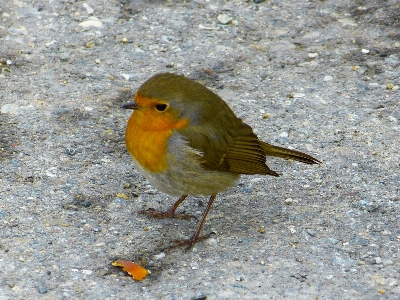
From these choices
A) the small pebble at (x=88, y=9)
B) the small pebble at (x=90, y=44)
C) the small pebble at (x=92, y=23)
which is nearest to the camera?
the small pebble at (x=90, y=44)

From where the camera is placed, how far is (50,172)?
4750mm

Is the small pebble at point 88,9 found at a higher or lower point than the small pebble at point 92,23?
higher

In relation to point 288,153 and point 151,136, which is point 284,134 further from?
point 151,136

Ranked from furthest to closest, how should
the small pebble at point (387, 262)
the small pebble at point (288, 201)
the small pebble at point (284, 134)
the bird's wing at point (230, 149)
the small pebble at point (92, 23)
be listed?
the small pebble at point (92, 23) → the small pebble at point (284, 134) → the small pebble at point (288, 201) → the bird's wing at point (230, 149) → the small pebble at point (387, 262)

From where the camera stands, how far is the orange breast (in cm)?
411

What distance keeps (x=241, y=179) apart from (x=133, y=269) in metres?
1.30

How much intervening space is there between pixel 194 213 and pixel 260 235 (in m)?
0.54

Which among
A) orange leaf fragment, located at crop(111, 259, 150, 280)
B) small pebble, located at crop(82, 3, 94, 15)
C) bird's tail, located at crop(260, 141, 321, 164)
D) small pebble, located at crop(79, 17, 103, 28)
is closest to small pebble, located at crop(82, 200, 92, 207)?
orange leaf fragment, located at crop(111, 259, 150, 280)

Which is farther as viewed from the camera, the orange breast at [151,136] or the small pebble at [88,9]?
the small pebble at [88,9]

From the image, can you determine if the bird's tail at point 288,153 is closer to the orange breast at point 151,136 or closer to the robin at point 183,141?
the robin at point 183,141

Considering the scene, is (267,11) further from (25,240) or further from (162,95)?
(25,240)

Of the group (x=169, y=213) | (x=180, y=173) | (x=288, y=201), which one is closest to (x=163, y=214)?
(x=169, y=213)

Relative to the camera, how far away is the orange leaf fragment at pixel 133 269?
12.7ft

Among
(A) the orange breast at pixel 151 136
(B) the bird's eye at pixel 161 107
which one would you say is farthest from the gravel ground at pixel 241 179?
(B) the bird's eye at pixel 161 107
